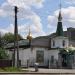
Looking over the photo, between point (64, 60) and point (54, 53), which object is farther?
point (54, 53)

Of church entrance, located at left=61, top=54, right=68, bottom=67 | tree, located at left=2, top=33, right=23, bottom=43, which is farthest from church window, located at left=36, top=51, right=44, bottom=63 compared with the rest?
tree, located at left=2, top=33, right=23, bottom=43

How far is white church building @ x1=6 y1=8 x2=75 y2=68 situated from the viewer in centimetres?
6700

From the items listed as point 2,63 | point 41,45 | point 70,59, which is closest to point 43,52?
point 41,45

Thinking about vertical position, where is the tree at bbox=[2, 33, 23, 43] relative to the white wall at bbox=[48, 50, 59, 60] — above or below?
above

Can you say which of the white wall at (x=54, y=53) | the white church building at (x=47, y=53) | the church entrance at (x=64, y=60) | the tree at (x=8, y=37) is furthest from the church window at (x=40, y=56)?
the tree at (x=8, y=37)

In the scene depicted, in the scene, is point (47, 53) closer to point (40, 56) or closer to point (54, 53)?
point (54, 53)

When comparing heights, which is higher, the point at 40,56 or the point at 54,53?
the point at 54,53

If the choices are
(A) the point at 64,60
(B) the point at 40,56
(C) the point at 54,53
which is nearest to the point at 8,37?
(B) the point at 40,56

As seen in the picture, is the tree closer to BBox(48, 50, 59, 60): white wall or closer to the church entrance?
BBox(48, 50, 59, 60): white wall

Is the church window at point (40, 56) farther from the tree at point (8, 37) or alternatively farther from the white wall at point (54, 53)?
the tree at point (8, 37)

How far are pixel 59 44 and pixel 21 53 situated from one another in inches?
315

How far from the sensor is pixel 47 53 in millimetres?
70938

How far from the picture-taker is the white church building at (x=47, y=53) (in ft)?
220

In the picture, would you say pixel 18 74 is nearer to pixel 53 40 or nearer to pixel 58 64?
pixel 58 64
